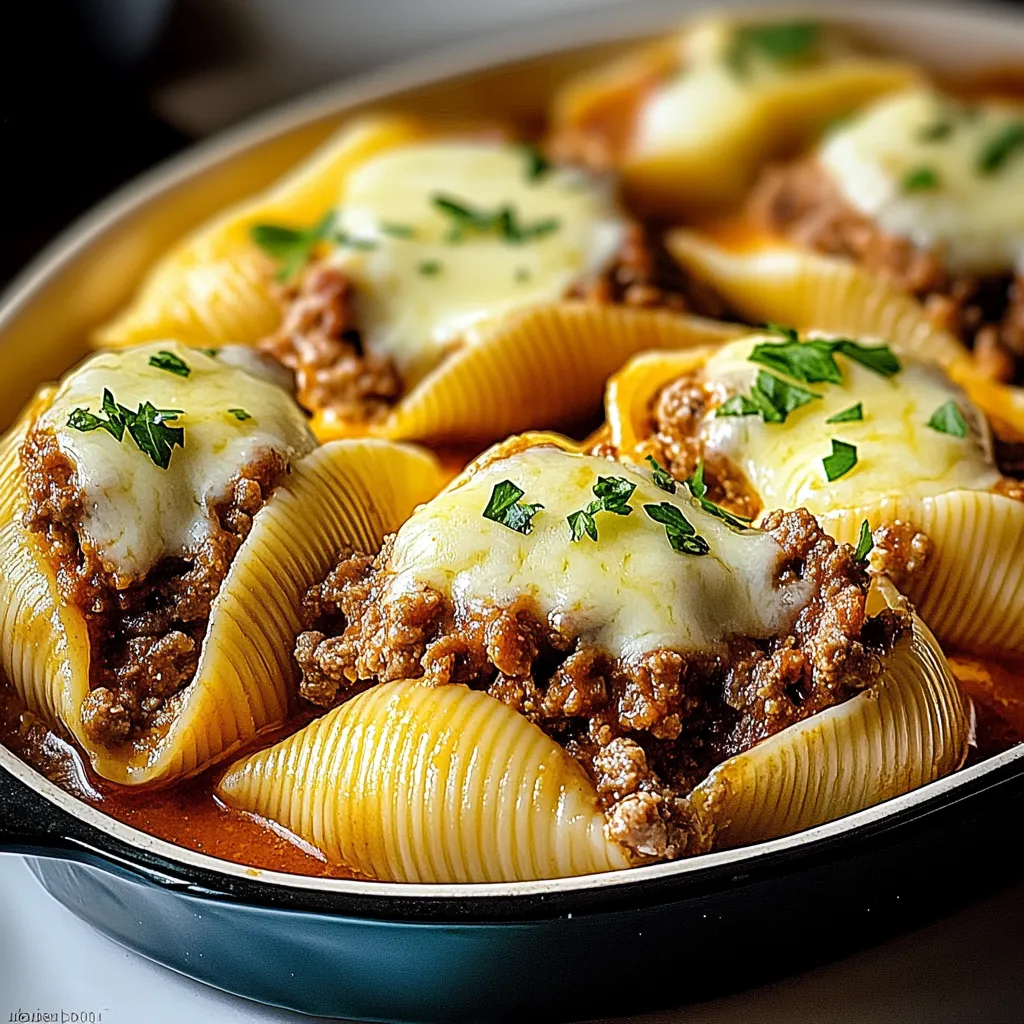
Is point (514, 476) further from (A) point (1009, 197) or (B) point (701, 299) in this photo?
(A) point (1009, 197)

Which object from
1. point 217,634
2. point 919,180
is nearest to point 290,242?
point 217,634

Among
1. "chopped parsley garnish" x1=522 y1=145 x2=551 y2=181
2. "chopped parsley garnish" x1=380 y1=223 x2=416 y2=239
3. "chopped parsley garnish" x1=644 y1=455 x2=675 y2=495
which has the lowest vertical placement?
"chopped parsley garnish" x1=644 y1=455 x2=675 y2=495

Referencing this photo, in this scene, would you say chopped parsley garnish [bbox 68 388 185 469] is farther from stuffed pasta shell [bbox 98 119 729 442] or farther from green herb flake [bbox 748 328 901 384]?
green herb flake [bbox 748 328 901 384]

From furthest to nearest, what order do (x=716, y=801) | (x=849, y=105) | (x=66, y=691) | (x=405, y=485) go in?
Result: (x=849, y=105) → (x=405, y=485) → (x=66, y=691) → (x=716, y=801)

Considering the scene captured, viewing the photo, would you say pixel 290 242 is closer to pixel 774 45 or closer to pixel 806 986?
pixel 774 45

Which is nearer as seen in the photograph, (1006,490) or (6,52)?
(1006,490)

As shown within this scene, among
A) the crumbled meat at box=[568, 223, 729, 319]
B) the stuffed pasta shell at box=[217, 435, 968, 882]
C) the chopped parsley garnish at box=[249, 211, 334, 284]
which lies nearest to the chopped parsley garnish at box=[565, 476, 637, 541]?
the stuffed pasta shell at box=[217, 435, 968, 882]

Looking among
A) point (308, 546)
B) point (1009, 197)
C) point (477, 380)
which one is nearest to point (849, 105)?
point (1009, 197)
